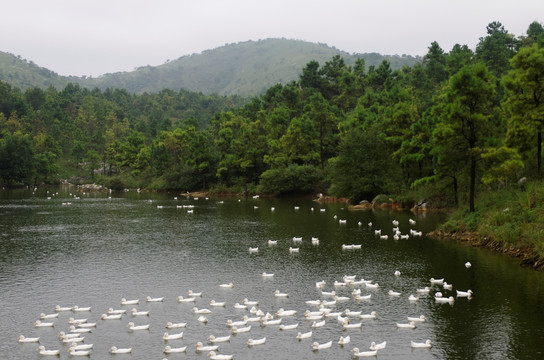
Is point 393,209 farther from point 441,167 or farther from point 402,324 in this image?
point 402,324

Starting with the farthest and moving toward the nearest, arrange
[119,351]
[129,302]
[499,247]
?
1. [499,247]
2. [129,302]
3. [119,351]

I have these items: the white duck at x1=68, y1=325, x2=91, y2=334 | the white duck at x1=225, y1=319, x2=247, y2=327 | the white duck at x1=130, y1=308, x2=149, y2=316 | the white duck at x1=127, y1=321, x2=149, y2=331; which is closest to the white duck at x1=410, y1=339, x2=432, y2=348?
the white duck at x1=225, y1=319, x2=247, y2=327

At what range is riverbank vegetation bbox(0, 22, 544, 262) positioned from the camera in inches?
1914

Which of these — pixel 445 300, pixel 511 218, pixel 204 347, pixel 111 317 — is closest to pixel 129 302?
pixel 111 317

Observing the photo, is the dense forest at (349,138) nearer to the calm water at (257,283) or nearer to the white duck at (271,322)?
the calm water at (257,283)

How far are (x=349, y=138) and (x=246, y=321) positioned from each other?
62786 mm

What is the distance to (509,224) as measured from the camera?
133 ft

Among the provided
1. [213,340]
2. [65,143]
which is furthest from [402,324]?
[65,143]

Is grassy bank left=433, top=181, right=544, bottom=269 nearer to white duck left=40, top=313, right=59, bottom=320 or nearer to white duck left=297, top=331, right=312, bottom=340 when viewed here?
white duck left=297, top=331, right=312, bottom=340

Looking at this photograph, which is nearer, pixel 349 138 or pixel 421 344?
pixel 421 344

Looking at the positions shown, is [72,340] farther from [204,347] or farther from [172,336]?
[204,347]

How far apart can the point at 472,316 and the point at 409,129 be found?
5779 cm

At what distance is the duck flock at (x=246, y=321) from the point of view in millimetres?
22891

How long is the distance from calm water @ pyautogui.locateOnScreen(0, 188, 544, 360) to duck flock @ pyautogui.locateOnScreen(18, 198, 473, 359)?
164 mm
